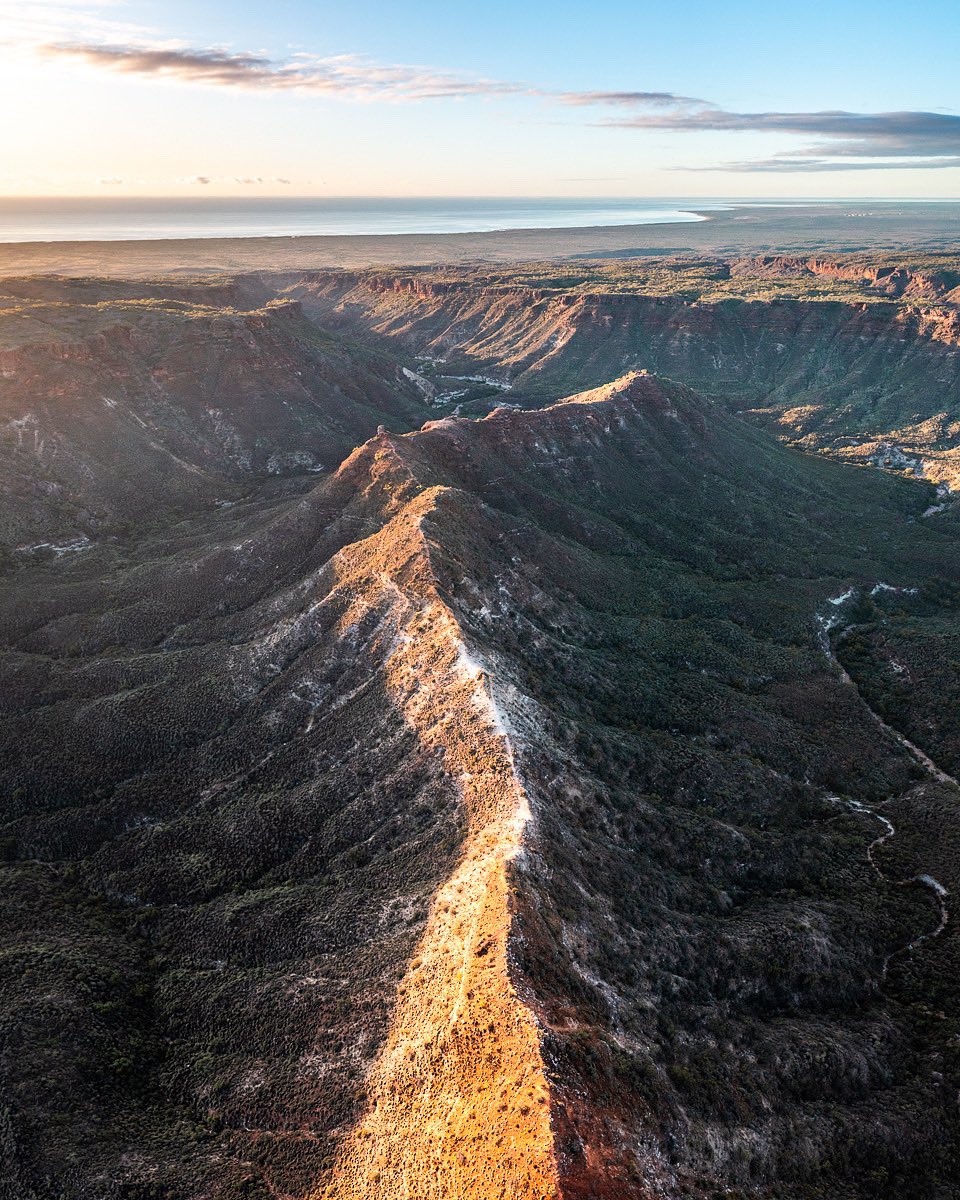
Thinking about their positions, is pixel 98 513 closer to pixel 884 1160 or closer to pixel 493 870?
pixel 493 870

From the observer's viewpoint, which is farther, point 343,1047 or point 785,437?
point 785,437

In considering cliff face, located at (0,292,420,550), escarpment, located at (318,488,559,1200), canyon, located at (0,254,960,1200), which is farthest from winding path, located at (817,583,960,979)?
cliff face, located at (0,292,420,550)

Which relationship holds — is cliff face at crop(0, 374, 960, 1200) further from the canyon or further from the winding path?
the winding path

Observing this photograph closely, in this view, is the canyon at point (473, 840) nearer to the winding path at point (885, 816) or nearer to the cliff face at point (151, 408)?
the winding path at point (885, 816)

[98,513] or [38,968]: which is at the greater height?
[98,513]

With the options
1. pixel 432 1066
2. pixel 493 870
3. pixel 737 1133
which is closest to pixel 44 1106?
pixel 432 1066

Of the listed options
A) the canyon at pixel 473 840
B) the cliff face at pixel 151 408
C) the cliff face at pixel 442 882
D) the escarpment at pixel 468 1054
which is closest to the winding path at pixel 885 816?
the canyon at pixel 473 840
